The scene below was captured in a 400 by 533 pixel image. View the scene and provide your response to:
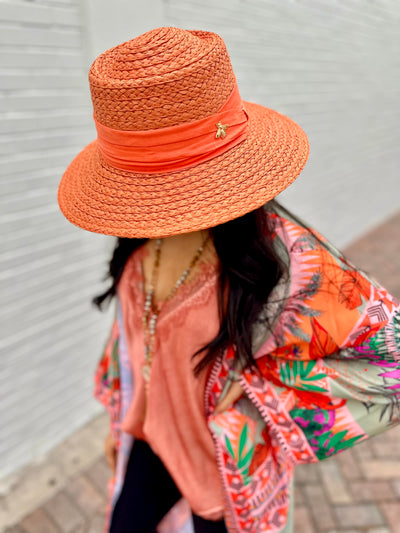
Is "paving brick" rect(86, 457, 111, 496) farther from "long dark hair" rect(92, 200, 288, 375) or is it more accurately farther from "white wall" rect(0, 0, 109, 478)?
"long dark hair" rect(92, 200, 288, 375)

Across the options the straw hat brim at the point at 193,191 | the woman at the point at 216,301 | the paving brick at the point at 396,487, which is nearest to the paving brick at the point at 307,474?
the paving brick at the point at 396,487

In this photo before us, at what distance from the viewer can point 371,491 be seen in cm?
228

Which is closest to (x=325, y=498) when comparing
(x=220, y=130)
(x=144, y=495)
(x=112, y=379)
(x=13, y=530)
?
(x=144, y=495)

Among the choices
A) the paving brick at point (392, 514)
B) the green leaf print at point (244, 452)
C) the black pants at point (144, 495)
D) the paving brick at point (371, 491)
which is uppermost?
the green leaf print at point (244, 452)

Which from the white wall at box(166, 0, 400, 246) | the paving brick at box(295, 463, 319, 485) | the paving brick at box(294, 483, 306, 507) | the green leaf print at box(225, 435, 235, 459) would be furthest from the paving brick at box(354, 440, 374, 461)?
the white wall at box(166, 0, 400, 246)

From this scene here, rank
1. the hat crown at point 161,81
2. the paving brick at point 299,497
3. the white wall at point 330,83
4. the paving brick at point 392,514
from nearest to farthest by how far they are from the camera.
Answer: the hat crown at point 161,81, the paving brick at point 392,514, the paving brick at point 299,497, the white wall at point 330,83

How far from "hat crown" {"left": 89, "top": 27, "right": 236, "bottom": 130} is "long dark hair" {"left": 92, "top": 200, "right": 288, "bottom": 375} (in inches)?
12.6

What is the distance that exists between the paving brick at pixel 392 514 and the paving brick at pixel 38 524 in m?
1.77

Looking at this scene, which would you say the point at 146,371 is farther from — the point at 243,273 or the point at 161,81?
the point at 161,81

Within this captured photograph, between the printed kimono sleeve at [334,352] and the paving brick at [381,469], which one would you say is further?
the paving brick at [381,469]

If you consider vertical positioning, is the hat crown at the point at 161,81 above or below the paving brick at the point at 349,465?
above

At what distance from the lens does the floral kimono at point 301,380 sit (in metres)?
1.04

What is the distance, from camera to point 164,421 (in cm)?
129

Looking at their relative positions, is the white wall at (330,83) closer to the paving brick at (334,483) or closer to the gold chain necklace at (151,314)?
the gold chain necklace at (151,314)
